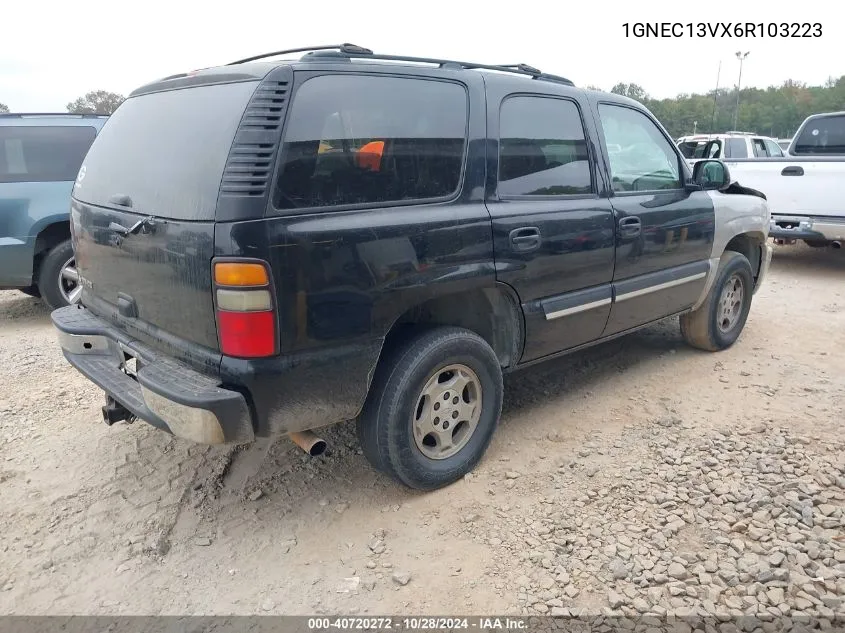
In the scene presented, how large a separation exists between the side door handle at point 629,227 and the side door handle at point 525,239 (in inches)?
29.4

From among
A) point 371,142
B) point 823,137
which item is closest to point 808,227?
point 823,137

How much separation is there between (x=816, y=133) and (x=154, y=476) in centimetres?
982

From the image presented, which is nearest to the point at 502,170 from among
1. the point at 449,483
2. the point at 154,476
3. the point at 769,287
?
the point at 449,483

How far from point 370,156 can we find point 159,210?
0.89 meters

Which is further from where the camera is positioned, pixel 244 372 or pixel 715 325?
pixel 715 325

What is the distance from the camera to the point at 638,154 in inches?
163

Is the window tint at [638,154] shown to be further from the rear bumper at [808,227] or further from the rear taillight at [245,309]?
the rear bumper at [808,227]

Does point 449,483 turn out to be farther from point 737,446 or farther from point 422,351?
point 737,446

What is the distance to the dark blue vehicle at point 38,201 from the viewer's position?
5746 mm

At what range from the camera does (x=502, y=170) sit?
3.21 meters

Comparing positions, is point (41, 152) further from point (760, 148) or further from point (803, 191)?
point (760, 148)

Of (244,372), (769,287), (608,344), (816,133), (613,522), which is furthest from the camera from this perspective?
(816,133)

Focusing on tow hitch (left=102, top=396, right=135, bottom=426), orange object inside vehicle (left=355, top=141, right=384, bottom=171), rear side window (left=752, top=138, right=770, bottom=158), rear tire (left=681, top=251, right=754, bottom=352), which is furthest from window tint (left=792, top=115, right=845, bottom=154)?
tow hitch (left=102, top=396, right=135, bottom=426)

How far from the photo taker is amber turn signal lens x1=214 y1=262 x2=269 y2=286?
7.75 ft
